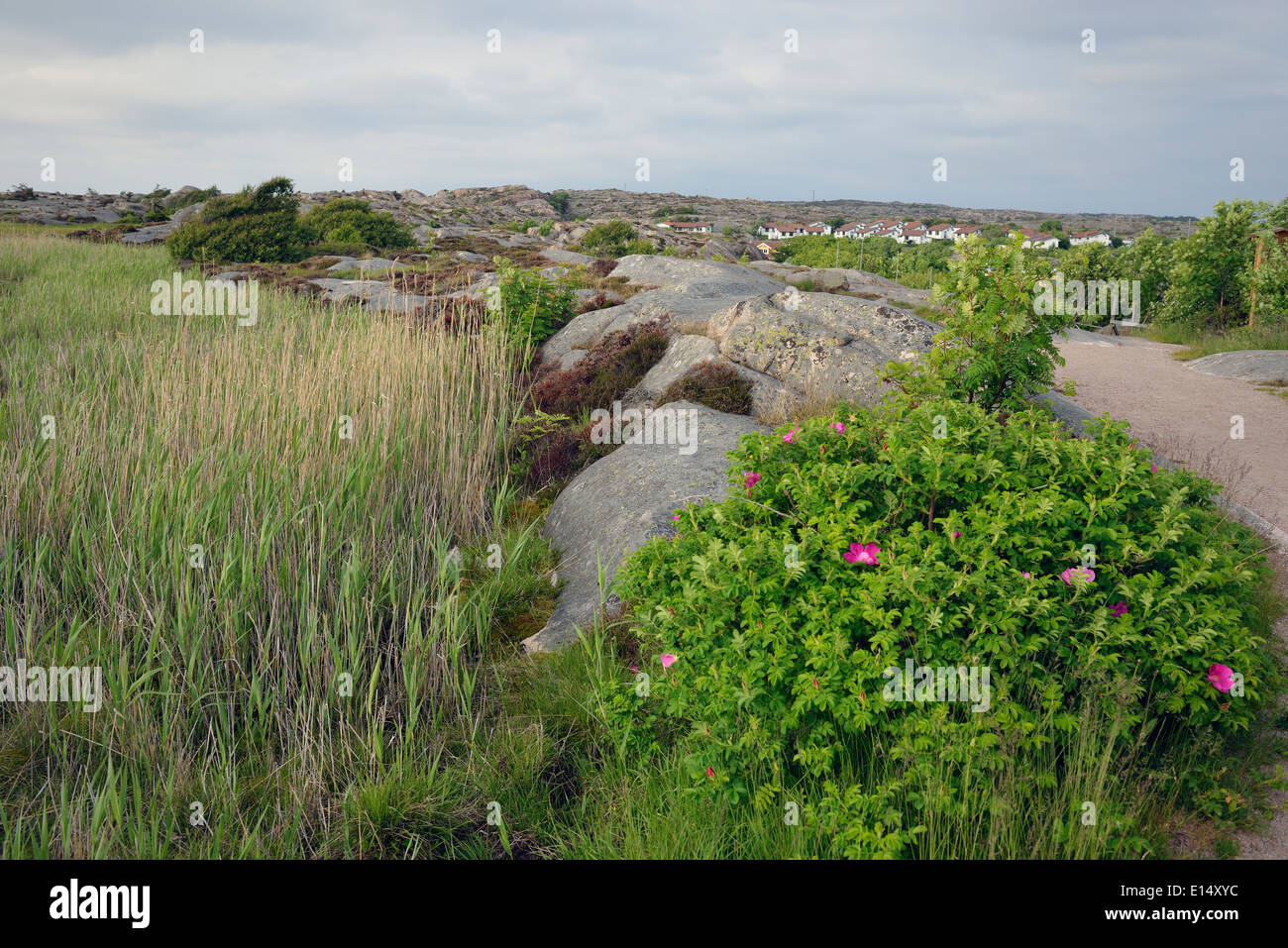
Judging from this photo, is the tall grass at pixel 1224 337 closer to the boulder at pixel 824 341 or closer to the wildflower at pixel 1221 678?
the boulder at pixel 824 341

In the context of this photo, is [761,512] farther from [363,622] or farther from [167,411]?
[167,411]

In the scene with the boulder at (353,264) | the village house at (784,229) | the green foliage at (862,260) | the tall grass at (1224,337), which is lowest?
A: the tall grass at (1224,337)

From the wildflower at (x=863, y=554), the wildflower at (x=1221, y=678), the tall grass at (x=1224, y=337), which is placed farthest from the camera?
the tall grass at (x=1224, y=337)

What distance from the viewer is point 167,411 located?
5.59 meters

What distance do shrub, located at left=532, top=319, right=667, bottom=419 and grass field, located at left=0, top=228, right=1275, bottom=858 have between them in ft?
6.40

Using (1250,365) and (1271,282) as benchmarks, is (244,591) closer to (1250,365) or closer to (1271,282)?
(1250,365)

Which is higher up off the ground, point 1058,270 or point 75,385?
point 1058,270

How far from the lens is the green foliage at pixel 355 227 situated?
2461cm

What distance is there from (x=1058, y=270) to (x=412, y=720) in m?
4.86

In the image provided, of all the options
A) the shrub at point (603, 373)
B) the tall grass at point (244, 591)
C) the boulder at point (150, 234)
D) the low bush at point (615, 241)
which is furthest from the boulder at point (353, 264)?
the tall grass at point (244, 591)

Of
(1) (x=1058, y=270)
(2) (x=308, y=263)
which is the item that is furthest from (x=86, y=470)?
(2) (x=308, y=263)

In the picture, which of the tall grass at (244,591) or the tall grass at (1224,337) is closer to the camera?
the tall grass at (244,591)

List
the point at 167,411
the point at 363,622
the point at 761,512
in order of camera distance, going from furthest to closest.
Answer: the point at 167,411 < the point at 363,622 < the point at 761,512

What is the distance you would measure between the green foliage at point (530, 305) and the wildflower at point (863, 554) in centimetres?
729
